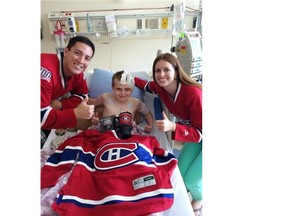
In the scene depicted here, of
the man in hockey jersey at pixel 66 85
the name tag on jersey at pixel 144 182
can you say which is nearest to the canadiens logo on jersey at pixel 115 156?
Answer: the name tag on jersey at pixel 144 182

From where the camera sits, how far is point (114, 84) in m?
1.86

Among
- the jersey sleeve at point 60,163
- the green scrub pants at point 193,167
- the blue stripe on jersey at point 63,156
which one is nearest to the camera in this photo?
the jersey sleeve at point 60,163

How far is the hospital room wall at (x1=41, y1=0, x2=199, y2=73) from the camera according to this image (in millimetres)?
2514

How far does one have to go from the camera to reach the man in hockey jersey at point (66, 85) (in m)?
1.26

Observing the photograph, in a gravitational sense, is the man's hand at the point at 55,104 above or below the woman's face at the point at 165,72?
below

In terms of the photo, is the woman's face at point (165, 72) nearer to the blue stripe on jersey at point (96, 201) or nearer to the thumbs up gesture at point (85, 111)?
the thumbs up gesture at point (85, 111)

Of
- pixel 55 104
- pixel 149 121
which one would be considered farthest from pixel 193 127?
pixel 55 104

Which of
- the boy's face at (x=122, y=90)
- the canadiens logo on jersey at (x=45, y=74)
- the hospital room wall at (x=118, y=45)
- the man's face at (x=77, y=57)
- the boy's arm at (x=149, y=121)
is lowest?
the boy's arm at (x=149, y=121)

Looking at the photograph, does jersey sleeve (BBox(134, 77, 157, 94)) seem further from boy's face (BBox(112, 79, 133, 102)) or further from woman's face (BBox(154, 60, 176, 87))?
woman's face (BBox(154, 60, 176, 87))

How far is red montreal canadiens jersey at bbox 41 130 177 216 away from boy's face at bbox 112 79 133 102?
1.81ft
